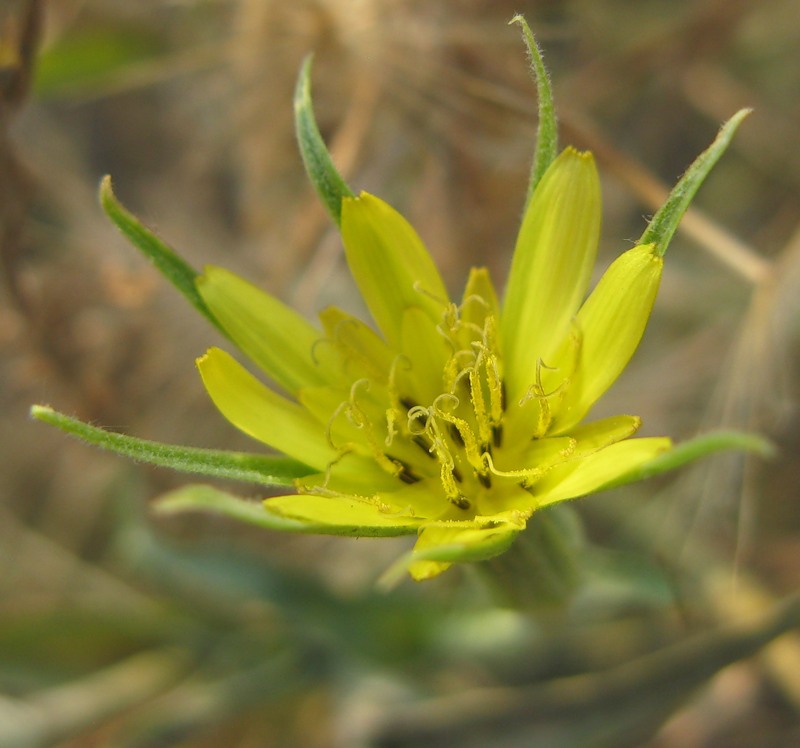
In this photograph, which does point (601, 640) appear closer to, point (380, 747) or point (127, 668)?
point (380, 747)

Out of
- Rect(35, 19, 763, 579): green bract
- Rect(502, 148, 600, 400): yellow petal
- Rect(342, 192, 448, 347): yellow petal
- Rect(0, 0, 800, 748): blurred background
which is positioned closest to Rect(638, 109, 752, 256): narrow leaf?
Rect(35, 19, 763, 579): green bract

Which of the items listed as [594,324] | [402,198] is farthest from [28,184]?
[594,324]

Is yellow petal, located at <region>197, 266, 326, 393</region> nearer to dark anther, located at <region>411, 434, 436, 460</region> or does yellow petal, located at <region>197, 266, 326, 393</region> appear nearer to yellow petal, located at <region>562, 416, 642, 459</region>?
dark anther, located at <region>411, 434, 436, 460</region>

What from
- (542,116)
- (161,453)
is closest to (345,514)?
(161,453)

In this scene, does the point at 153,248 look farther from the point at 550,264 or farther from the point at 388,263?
the point at 550,264

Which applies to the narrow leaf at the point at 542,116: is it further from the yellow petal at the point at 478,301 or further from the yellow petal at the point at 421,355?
the yellow petal at the point at 421,355
